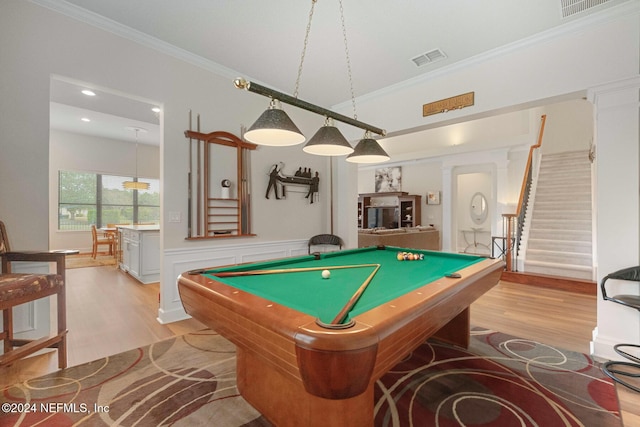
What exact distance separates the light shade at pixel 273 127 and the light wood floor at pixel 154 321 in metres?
2.07

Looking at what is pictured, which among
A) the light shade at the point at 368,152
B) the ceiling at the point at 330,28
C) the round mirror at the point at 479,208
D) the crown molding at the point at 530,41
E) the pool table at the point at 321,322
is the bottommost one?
the pool table at the point at 321,322

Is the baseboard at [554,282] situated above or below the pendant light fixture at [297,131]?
below

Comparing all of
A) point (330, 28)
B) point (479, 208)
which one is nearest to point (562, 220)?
point (479, 208)

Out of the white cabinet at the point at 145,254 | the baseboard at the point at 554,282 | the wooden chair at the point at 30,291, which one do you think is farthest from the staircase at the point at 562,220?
the white cabinet at the point at 145,254

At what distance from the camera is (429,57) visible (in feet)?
10.7

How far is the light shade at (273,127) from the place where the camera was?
1868 mm

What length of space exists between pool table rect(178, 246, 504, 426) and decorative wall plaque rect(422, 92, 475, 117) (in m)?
1.98

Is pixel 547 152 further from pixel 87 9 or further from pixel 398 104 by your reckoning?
pixel 87 9

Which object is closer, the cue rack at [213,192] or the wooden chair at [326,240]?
the cue rack at [213,192]

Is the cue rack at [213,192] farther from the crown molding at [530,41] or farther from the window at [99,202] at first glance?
the window at [99,202]

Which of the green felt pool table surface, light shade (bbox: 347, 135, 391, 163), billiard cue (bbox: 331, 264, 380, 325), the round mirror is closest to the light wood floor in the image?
the green felt pool table surface

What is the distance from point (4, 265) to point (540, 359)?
4154 mm

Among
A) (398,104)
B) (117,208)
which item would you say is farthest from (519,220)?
(117,208)

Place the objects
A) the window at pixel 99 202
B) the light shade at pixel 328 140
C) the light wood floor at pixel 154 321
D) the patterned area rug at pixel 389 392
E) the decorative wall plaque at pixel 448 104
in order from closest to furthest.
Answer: the patterned area rug at pixel 389 392 → the light shade at pixel 328 140 → the light wood floor at pixel 154 321 → the decorative wall plaque at pixel 448 104 → the window at pixel 99 202
